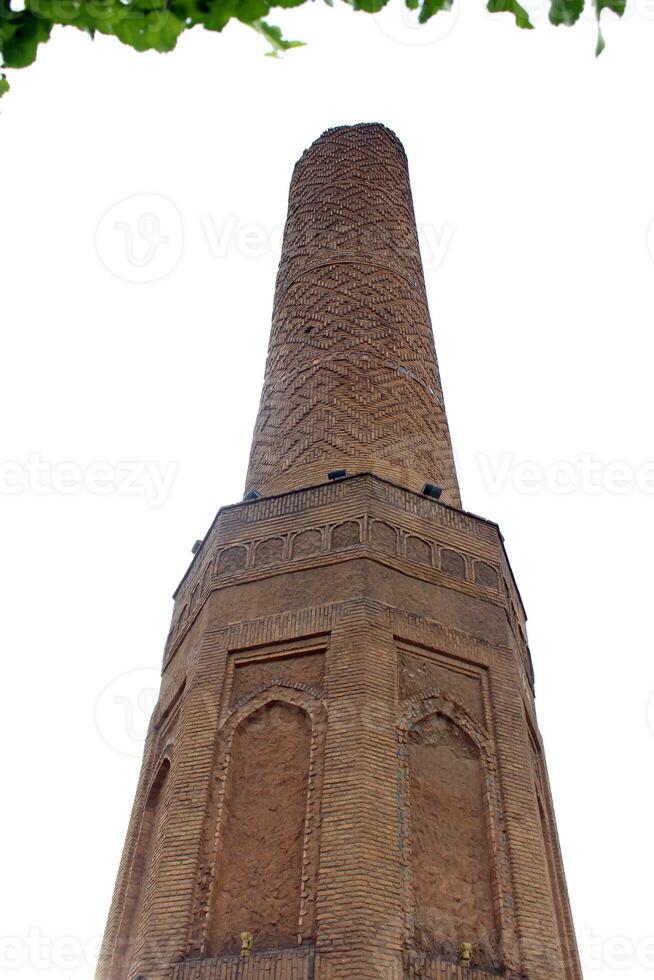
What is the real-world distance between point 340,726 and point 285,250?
20.3ft

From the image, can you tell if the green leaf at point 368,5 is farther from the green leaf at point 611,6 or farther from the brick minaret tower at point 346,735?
the brick minaret tower at point 346,735

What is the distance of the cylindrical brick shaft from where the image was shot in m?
8.22

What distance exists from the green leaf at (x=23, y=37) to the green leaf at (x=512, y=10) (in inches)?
35.8

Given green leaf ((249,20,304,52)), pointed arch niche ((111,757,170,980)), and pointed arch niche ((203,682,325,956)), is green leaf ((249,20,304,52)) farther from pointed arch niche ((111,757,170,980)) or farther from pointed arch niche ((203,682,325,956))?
pointed arch niche ((111,757,170,980))

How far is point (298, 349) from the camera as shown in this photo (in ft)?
30.0

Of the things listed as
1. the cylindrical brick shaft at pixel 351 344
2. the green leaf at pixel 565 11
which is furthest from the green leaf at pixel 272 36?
the cylindrical brick shaft at pixel 351 344

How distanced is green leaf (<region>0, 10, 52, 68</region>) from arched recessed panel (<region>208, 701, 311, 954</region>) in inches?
181

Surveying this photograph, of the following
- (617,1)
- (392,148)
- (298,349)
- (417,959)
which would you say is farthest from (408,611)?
(392,148)

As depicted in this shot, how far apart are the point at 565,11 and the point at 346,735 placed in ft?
15.0

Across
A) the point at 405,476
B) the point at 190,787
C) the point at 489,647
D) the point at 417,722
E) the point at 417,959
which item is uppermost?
the point at 405,476

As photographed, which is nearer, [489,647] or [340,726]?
[340,726]

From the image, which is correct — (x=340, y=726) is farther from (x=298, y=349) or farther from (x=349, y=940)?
(x=298, y=349)

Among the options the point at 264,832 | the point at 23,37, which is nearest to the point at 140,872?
the point at 264,832

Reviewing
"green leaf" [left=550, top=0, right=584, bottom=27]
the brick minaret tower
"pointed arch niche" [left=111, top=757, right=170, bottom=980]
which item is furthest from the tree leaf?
"pointed arch niche" [left=111, top=757, right=170, bottom=980]
